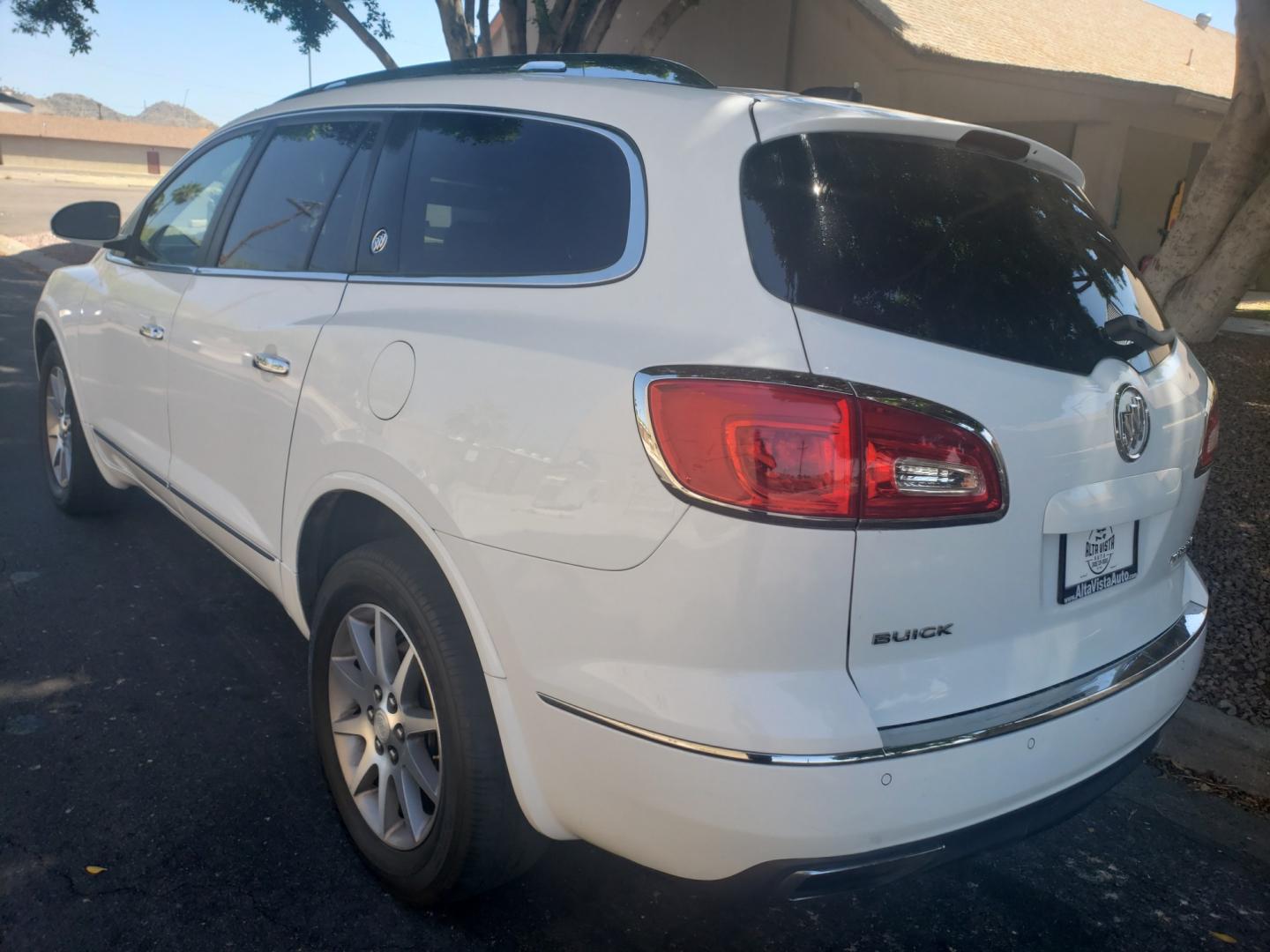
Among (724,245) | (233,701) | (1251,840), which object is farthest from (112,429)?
(1251,840)

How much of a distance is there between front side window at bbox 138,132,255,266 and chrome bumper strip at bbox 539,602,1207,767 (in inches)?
102

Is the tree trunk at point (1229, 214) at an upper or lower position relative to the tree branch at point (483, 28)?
lower

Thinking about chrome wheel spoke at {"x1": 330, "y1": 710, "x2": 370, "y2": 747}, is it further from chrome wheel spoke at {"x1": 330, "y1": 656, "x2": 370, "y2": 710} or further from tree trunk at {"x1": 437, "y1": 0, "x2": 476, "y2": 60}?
tree trunk at {"x1": 437, "y1": 0, "x2": 476, "y2": 60}

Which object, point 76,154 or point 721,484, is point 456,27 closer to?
point 721,484

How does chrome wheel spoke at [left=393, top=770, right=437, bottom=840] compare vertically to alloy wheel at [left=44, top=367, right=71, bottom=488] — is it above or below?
below

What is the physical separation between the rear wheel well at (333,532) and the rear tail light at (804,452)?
3.45 feet

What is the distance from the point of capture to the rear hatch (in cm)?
194

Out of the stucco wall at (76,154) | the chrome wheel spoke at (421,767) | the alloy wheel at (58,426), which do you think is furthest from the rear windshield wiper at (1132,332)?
the stucco wall at (76,154)

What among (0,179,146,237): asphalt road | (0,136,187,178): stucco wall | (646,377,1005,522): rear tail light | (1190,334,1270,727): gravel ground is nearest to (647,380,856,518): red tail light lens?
(646,377,1005,522): rear tail light

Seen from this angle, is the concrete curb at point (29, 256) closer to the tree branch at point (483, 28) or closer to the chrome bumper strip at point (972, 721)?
the tree branch at point (483, 28)

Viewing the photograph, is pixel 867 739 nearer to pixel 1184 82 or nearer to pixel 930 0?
pixel 930 0

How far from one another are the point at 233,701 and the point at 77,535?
2009 millimetres

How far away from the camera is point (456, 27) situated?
13188mm

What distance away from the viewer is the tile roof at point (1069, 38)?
13.1 metres
